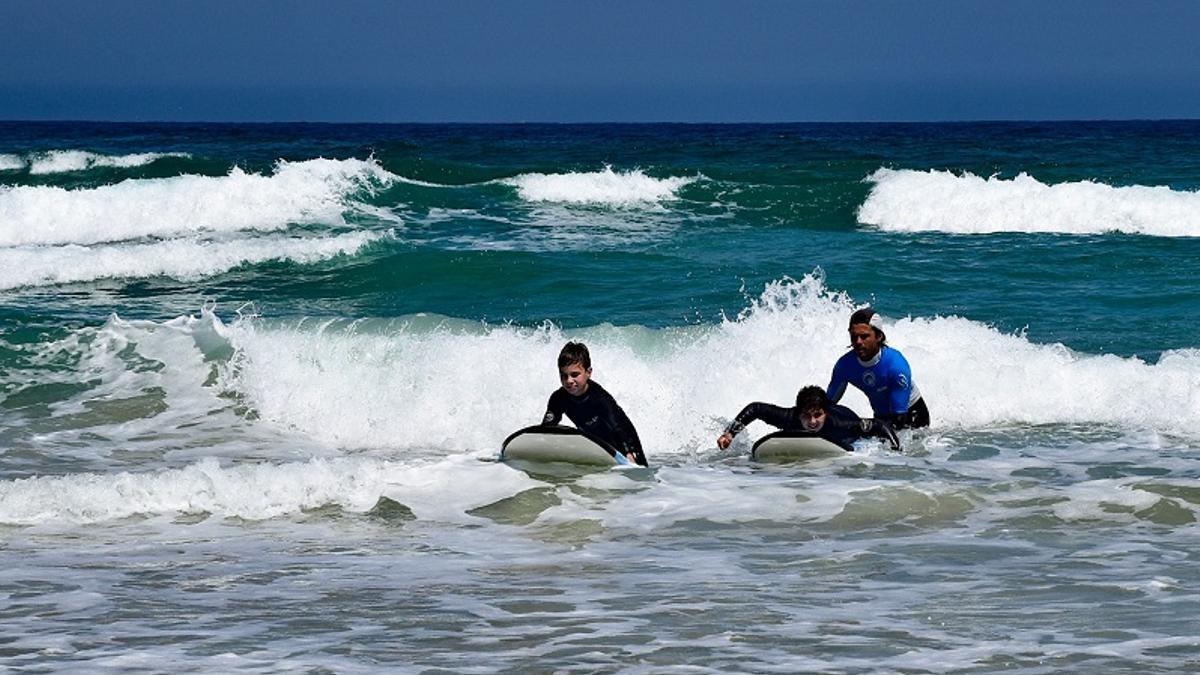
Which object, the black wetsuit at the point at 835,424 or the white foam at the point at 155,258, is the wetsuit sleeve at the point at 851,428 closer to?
the black wetsuit at the point at 835,424

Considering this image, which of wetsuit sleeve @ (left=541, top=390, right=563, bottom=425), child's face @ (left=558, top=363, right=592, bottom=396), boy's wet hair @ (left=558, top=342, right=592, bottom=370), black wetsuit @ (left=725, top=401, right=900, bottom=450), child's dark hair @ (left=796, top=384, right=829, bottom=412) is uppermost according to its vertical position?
boy's wet hair @ (left=558, top=342, right=592, bottom=370)

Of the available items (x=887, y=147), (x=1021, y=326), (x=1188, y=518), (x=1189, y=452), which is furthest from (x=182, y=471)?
(x=887, y=147)

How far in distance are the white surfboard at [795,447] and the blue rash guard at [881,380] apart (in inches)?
30.2

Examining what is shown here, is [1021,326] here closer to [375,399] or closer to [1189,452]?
[1189,452]

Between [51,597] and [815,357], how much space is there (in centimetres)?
825

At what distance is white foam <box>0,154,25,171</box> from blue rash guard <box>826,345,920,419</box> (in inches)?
1411

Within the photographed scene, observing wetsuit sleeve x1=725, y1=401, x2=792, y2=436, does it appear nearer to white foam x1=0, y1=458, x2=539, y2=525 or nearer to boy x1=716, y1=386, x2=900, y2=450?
boy x1=716, y1=386, x2=900, y2=450

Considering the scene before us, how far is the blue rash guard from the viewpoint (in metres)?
11.0

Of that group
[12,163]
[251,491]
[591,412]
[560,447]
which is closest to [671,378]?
[591,412]

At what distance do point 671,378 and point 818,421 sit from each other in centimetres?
322

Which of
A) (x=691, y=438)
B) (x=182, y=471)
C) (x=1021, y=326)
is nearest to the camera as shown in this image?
(x=182, y=471)

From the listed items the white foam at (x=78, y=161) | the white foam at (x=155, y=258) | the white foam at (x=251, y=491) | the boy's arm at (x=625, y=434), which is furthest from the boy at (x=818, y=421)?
the white foam at (x=78, y=161)

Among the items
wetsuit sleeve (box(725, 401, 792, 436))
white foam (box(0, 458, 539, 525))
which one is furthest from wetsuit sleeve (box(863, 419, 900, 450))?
white foam (box(0, 458, 539, 525))

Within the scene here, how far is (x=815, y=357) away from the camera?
1382 cm
